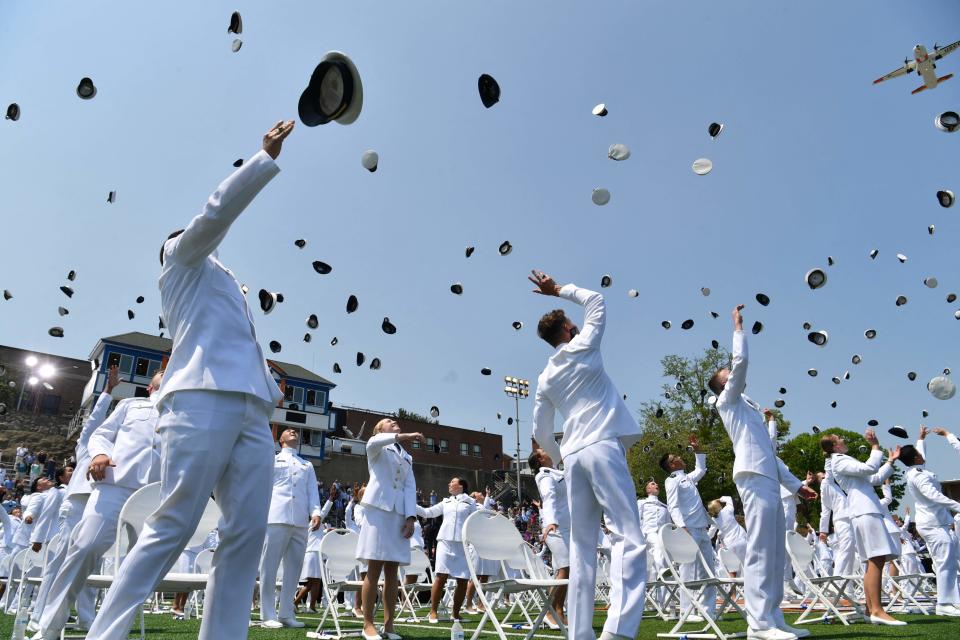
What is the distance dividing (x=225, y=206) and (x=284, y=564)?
682cm

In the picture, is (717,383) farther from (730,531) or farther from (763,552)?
(730,531)

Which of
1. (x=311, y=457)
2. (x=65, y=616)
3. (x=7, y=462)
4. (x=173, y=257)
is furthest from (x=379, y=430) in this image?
(x=311, y=457)

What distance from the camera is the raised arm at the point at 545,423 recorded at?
16.9 feet

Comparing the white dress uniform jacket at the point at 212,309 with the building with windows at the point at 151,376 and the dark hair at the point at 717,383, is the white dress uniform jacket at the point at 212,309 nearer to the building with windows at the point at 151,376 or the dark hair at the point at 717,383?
the dark hair at the point at 717,383

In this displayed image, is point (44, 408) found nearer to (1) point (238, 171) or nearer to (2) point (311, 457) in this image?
(2) point (311, 457)

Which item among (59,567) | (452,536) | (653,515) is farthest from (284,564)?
(653,515)

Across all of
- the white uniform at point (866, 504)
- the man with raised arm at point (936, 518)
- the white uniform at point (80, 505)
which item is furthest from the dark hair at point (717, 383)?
the white uniform at point (80, 505)

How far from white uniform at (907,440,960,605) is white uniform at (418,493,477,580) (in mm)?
7021

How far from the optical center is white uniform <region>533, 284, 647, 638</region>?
13.8 ft

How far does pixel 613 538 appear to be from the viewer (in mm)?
4469

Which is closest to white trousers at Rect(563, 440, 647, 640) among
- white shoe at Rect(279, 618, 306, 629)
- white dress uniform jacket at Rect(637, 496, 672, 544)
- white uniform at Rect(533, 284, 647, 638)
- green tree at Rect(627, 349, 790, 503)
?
white uniform at Rect(533, 284, 647, 638)

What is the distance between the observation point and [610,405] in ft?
15.2

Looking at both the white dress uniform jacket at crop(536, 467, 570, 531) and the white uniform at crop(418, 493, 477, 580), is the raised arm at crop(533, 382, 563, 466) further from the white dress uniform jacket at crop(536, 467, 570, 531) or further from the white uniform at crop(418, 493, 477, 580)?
the white uniform at crop(418, 493, 477, 580)

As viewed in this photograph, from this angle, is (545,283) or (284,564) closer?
(545,283)
